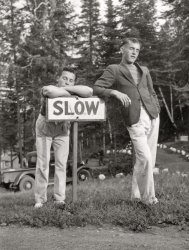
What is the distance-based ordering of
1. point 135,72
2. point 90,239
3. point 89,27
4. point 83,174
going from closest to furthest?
point 90,239, point 135,72, point 83,174, point 89,27

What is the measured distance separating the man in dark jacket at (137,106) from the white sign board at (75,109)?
0.15 meters

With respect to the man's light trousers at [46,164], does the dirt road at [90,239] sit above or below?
below

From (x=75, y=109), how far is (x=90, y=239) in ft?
5.90

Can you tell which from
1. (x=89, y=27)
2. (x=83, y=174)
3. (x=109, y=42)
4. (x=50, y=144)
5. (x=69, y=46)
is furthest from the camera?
(x=89, y=27)

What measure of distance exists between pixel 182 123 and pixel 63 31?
21.7 meters

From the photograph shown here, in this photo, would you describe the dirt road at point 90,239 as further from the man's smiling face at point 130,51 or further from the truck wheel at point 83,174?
the truck wheel at point 83,174

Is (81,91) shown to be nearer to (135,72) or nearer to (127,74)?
(127,74)

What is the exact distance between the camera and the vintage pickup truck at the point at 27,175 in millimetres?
15805

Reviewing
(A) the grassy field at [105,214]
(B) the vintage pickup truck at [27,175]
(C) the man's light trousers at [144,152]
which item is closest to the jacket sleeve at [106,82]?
(C) the man's light trousers at [144,152]

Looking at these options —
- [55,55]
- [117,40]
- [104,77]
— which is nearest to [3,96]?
[55,55]

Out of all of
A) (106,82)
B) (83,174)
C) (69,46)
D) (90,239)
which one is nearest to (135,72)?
(106,82)

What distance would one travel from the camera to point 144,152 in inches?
200

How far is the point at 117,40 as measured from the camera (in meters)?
25.1

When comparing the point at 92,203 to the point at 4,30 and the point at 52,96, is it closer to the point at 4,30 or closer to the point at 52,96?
the point at 52,96
